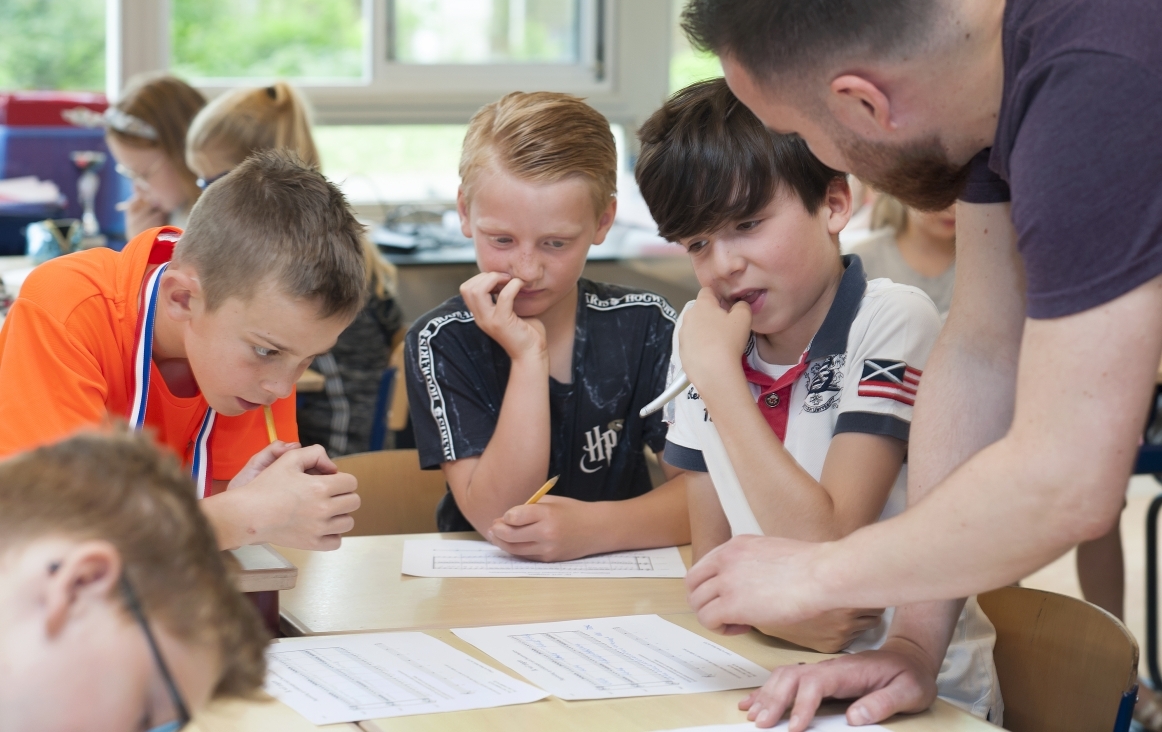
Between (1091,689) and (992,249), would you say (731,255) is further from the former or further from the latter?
(1091,689)

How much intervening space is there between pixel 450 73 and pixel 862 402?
3.38 meters

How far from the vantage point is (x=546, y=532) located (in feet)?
4.63

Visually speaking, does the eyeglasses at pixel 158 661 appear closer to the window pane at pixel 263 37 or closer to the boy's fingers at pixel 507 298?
the boy's fingers at pixel 507 298

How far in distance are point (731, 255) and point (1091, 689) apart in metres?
0.60

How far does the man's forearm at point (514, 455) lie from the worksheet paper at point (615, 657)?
14.2 inches

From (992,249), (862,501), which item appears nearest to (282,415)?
(862,501)

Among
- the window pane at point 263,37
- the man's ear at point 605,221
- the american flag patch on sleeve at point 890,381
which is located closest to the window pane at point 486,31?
the window pane at point 263,37

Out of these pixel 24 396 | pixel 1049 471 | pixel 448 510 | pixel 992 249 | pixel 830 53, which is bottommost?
pixel 448 510

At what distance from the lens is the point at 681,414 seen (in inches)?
56.9

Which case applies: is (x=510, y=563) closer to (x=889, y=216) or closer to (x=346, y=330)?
(x=346, y=330)

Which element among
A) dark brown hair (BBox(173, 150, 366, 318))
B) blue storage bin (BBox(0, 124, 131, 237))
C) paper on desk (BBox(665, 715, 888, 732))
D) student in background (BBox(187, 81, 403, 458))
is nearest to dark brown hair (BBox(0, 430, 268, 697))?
paper on desk (BBox(665, 715, 888, 732))

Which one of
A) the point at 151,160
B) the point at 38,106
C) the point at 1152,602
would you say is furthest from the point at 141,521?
the point at 38,106

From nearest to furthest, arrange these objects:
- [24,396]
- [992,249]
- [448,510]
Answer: [992,249], [24,396], [448,510]

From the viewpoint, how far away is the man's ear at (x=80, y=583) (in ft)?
1.77
